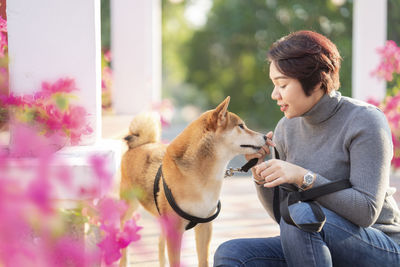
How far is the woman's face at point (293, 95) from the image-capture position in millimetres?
1898

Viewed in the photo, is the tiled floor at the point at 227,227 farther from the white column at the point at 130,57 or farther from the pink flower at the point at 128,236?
the white column at the point at 130,57

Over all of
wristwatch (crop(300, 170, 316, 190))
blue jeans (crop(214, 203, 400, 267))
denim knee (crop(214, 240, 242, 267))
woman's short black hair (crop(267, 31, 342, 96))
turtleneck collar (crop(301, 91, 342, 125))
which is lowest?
denim knee (crop(214, 240, 242, 267))

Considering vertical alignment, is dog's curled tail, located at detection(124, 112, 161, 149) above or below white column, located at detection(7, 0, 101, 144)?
below

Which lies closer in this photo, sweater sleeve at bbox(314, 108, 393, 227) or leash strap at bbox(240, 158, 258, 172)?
sweater sleeve at bbox(314, 108, 393, 227)

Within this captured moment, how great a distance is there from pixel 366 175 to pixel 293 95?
1.40 feet

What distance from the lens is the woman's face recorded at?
1.90 meters

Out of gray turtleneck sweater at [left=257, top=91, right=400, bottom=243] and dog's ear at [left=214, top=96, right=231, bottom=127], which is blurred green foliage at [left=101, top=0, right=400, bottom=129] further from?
gray turtleneck sweater at [left=257, top=91, right=400, bottom=243]

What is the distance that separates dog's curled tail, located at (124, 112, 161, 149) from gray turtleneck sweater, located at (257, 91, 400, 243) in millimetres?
1234

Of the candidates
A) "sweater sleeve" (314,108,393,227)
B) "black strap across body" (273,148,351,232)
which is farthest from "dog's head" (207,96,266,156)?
"sweater sleeve" (314,108,393,227)

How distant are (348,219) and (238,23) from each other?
562 inches

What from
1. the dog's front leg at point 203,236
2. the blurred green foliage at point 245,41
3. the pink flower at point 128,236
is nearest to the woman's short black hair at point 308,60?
the dog's front leg at point 203,236

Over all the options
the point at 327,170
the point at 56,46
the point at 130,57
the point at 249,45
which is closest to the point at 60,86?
the point at 56,46

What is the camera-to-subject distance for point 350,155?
71.7 inches

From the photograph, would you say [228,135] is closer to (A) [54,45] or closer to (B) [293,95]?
(B) [293,95]
